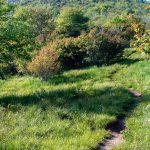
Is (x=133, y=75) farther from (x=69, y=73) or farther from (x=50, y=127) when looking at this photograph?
(x=50, y=127)

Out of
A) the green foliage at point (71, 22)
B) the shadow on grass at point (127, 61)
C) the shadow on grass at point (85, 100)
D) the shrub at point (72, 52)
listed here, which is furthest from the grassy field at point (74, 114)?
the green foliage at point (71, 22)

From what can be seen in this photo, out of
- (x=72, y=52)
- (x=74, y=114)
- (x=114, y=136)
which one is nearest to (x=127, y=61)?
(x=72, y=52)

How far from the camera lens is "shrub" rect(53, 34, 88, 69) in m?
31.8

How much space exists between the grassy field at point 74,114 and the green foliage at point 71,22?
2758 cm

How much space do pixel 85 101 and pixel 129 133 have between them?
462cm

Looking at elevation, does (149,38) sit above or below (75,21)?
above

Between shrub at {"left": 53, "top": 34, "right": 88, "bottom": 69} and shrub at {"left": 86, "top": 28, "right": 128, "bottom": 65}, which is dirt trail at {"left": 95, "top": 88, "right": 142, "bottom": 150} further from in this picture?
shrub at {"left": 53, "top": 34, "right": 88, "bottom": 69}

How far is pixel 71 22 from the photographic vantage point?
198 feet

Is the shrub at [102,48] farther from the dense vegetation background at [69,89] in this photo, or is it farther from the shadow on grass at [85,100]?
the shadow on grass at [85,100]

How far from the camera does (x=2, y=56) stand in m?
20.9

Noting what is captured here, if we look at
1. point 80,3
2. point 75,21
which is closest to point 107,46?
point 75,21

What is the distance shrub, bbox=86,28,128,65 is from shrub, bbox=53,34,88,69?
1.91ft

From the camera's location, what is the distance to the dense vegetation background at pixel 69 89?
472 inches

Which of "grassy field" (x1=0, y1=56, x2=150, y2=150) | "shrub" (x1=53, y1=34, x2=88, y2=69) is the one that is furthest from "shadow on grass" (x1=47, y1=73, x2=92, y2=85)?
"shrub" (x1=53, y1=34, x2=88, y2=69)
